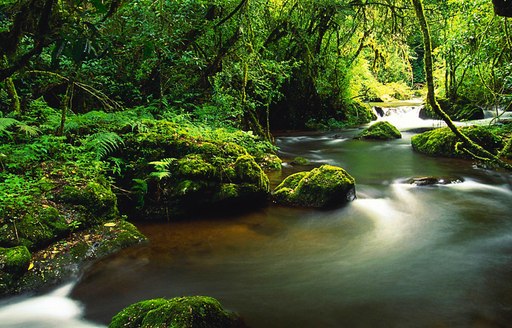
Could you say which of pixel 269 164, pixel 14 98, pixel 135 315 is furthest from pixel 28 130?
pixel 269 164

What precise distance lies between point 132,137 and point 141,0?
256 cm

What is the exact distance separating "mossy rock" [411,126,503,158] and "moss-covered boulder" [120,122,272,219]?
6860 millimetres

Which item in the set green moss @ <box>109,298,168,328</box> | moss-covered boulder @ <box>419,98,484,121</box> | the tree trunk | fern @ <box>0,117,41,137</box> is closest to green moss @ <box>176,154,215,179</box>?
fern @ <box>0,117,41,137</box>

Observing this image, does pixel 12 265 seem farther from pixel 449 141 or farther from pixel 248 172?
pixel 449 141

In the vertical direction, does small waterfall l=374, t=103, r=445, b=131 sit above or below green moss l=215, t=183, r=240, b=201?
above

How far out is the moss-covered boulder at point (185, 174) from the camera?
5660 mm

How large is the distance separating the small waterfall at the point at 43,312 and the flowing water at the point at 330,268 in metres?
0.01

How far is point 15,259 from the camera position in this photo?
11.6ft

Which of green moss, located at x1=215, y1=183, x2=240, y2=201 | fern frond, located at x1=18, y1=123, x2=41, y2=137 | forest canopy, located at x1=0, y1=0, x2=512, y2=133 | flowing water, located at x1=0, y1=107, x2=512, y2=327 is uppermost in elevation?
forest canopy, located at x1=0, y1=0, x2=512, y2=133

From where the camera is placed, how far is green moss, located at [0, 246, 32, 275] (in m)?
3.50

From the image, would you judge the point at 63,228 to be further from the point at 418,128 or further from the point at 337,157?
the point at 418,128

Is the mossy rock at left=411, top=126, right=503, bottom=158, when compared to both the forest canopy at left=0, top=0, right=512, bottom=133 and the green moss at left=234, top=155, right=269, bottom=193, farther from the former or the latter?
the green moss at left=234, top=155, right=269, bottom=193

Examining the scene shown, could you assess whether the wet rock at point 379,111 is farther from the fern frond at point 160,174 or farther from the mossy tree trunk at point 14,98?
the mossy tree trunk at point 14,98

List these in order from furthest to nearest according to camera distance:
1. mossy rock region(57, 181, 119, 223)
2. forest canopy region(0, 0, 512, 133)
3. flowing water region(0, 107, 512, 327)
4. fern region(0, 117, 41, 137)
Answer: forest canopy region(0, 0, 512, 133)
fern region(0, 117, 41, 137)
mossy rock region(57, 181, 119, 223)
flowing water region(0, 107, 512, 327)
